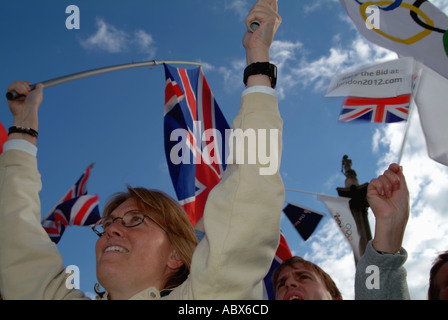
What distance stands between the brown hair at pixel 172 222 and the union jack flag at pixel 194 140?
311cm

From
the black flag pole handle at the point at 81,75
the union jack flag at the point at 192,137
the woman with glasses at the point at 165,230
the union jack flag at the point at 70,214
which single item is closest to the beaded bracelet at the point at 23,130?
the woman with glasses at the point at 165,230

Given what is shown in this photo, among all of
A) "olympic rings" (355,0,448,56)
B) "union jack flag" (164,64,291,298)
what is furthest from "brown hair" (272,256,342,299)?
"olympic rings" (355,0,448,56)

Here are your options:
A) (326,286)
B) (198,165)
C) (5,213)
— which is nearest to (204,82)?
(198,165)

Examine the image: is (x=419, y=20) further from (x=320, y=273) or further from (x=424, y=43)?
(x=320, y=273)

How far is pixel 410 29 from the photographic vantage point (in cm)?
493

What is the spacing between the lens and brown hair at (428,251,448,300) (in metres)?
2.59

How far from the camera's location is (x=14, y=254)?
6.76ft

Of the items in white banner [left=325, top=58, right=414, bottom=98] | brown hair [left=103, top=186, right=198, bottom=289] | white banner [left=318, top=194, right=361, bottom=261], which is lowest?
brown hair [left=103, top=186, right=198, bottom=289]

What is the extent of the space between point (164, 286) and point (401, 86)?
179 inches

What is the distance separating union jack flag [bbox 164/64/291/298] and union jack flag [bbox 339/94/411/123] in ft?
6.93

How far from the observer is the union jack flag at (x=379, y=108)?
219 inches

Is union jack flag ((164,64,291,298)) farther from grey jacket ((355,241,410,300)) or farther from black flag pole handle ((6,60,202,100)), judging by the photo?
grey jacket ((355,241,410,300))

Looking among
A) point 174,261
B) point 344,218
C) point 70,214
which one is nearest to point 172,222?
point 174,261
